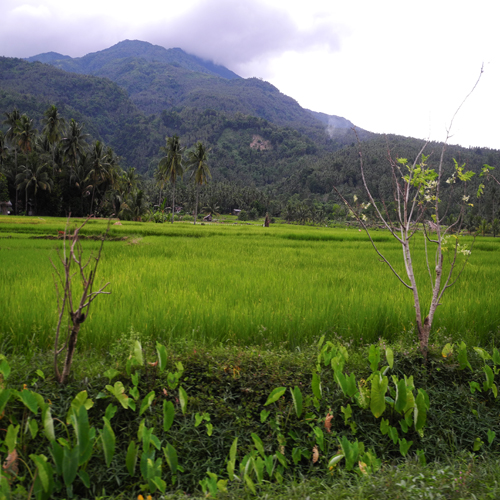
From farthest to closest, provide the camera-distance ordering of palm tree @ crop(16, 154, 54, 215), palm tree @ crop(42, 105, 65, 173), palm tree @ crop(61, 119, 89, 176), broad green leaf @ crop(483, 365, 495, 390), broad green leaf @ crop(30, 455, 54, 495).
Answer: palm tree @ crop(42, 105, 65, 173), palm tree @ crop(61, 119, 89, 176), palm tree @ crop(16, 154, 54, 215), broad green leaf @ crop(483, 365, 495, 390), broad green leaf @ crop(30, 455, 54, 495)

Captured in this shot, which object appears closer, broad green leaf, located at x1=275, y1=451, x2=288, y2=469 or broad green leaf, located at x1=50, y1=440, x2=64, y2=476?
broad green leaf, located at x1=50, y1=440, x2=64, y2=476

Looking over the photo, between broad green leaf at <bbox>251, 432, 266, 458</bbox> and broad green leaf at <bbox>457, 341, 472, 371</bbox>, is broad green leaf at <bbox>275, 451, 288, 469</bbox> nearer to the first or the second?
broad green leaf at <bbox>251, 432, 266, 458</bbox>

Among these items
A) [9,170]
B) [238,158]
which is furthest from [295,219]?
[238,158]

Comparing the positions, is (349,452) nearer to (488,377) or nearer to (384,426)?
(384,426)

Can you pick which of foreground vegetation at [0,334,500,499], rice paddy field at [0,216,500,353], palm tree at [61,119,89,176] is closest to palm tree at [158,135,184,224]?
palm tree at [61,119,89,176]

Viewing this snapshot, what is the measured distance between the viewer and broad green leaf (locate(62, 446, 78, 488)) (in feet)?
5.30

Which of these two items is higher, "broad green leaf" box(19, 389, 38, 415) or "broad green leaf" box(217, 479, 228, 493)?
"broad green leaf" box(19, 389, 38, 415)

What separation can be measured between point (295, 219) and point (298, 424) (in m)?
67.2

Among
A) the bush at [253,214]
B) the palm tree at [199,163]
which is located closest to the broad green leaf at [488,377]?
the palm tree at [199,163]

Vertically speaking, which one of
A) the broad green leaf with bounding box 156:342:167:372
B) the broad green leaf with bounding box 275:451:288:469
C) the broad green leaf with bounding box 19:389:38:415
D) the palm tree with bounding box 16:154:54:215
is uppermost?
the palm tree with bounding box 16:154:54:215

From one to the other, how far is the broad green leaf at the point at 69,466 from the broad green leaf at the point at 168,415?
48cm

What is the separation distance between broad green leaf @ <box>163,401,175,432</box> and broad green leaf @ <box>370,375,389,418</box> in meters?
1.35

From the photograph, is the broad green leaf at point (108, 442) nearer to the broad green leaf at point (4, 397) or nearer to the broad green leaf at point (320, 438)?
the broad green leaf at point (4, 397)

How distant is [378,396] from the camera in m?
2.21
